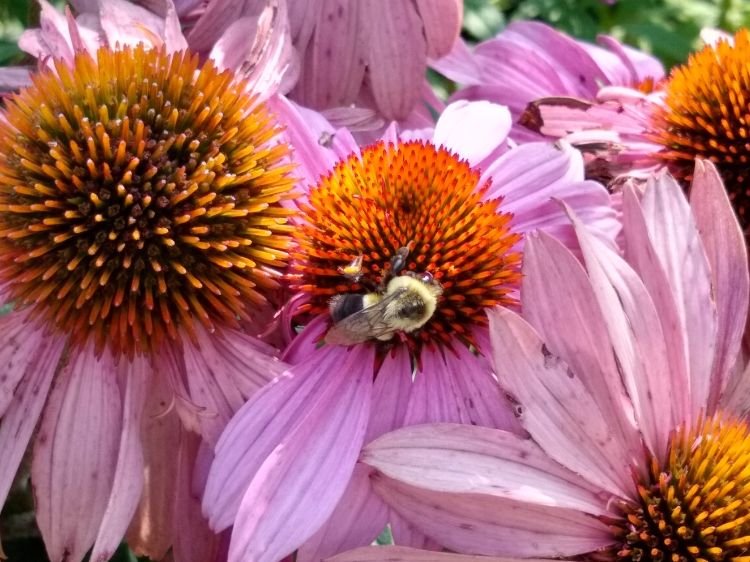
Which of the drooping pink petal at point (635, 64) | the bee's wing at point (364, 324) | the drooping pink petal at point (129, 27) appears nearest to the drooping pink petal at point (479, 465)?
the bee's wing at point (364, 324)

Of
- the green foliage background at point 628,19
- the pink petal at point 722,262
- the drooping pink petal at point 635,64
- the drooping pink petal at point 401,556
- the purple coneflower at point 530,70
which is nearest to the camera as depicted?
the drooping pink petal at point 401,556

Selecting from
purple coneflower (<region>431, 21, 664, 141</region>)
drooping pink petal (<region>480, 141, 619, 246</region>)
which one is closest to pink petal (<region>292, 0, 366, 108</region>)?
purple coneflower (<region>431, 21, 664, 141</region>)

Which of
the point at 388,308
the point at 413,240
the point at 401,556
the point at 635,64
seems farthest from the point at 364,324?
the point at 635,64

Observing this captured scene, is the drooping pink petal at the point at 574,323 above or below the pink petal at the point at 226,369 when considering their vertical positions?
above

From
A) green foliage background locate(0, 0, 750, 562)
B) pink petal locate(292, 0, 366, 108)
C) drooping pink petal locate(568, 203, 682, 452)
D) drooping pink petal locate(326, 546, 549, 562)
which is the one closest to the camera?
drooping pink petal locate(326, 546, 549, 562)

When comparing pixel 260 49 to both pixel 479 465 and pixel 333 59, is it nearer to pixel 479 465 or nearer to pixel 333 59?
pixel 333 59

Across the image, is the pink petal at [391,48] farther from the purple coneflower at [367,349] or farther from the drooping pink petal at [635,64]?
the drooping pink petal at [635,64]

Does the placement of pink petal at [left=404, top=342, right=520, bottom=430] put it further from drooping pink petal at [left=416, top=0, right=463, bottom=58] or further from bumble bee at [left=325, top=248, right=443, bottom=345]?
drooping pink petal at [left=416, top=0, right=463, bottom=58]
